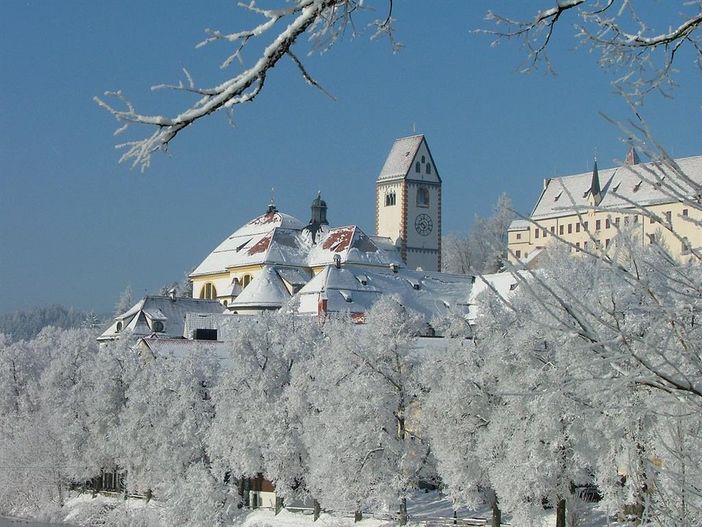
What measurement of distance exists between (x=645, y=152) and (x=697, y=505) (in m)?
3.52

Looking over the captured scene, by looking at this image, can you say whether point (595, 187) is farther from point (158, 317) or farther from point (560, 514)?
point (560, 514)

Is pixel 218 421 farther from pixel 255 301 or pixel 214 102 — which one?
pixel 214 102

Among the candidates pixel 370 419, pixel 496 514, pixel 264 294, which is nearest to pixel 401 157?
pixel 264 294

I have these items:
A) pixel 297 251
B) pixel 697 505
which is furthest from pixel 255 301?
pixel 697 505

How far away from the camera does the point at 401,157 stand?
4124 inches

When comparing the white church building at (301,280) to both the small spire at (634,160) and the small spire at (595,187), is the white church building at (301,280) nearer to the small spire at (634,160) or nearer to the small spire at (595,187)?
the small spire at (595,187)

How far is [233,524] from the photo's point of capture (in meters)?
44.8

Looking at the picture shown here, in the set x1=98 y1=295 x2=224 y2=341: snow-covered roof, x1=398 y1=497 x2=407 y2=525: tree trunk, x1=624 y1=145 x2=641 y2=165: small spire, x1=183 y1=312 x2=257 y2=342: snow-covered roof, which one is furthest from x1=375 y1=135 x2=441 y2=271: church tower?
x1=624 y1=145 x2=641 y2=165: small spire

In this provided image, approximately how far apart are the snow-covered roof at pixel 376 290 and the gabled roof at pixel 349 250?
254cm

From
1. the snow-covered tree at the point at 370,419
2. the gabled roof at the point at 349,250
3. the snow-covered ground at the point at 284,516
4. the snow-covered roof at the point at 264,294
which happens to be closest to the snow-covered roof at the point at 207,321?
the snow-covered roof at the point at 264,294

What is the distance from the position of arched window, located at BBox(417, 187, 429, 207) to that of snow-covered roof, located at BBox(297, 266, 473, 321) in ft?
94.5

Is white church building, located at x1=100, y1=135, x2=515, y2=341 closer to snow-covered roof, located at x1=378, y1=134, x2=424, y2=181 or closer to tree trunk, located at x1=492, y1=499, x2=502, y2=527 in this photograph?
snow-covered roof, located at x1=378, y1=134, x2=424, y2=181

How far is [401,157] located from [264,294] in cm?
3548

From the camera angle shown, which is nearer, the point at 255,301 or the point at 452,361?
the point at 452,361
